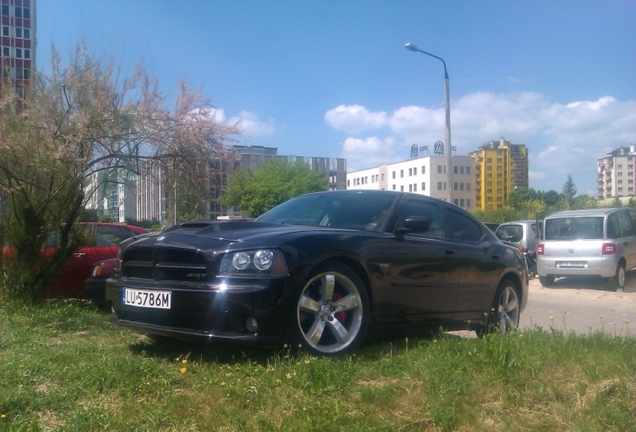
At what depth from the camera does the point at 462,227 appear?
633 cm

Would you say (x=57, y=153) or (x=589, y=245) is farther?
(x=589, y=245)

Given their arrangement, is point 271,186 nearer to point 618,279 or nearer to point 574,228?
point 574,228

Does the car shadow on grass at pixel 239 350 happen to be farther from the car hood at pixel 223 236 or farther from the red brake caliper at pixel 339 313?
the car hood at pixel 223 236

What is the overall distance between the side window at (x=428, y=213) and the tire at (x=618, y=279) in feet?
30.8

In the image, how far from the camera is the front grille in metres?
4.25

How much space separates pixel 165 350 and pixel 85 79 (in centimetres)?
516

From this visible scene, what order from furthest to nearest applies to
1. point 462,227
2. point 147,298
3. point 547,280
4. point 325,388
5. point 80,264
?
point 547,280 → point 80,264 → point 462,227 → point 147,298 → point 325,388

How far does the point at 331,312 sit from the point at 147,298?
1334 mm

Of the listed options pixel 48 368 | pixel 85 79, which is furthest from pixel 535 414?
pixel 85 79

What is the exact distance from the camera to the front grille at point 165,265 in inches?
167

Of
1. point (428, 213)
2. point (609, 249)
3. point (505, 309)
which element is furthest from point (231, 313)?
point (609, 249)

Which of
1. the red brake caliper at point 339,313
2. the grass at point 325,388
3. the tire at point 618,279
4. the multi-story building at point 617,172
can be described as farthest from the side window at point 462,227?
the multi-story building at point 617,172

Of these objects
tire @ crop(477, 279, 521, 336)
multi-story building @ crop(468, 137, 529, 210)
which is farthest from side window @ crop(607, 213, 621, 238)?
multi-story building @ crop(468, 137, 529, 210)

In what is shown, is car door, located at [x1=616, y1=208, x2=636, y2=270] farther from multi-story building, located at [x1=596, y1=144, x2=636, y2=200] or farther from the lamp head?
multi-story building, located at [x1=596, y1=144, x2=636, y2=200]
